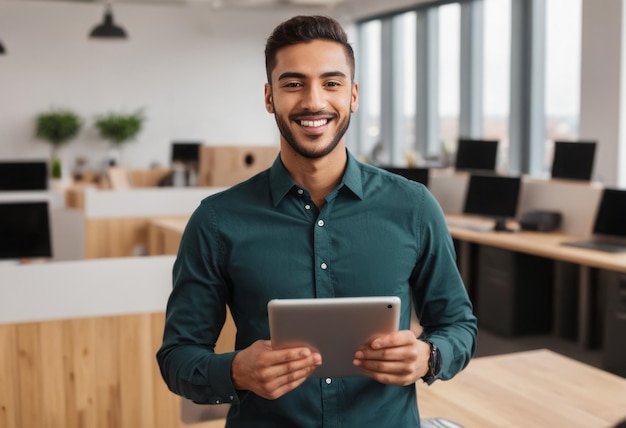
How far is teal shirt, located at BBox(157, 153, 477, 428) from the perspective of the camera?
4.85 feet

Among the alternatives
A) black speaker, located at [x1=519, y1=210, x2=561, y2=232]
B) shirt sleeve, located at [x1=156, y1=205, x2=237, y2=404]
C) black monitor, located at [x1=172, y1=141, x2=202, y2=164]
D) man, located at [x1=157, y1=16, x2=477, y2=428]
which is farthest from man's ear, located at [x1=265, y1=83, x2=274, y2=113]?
black monitor, located at [x1=172, y1=141, x2=202, y2=164]

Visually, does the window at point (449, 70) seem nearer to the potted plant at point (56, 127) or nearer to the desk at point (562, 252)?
the desk at point (562, 252)

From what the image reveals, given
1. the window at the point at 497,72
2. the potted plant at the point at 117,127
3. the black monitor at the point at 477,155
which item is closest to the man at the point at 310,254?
the black monitor at the point at 477,155

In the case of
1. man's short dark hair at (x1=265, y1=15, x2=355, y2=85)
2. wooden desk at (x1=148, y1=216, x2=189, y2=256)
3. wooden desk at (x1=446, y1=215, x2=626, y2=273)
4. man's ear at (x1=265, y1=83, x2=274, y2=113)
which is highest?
man's short dark hair at (x1=265, y1=15, x2=355, y2=85)

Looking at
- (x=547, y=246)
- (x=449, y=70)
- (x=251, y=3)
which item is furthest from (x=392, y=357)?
(x=251, y=3)

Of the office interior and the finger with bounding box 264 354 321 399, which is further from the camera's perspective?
the office interior

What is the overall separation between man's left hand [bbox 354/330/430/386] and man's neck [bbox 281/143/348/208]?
1.02ft

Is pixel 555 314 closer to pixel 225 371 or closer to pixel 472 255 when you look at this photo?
pixel 472 255

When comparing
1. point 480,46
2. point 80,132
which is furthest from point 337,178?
point 80,132

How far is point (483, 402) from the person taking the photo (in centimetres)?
217

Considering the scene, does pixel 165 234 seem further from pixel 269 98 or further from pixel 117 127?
pixel 117 127

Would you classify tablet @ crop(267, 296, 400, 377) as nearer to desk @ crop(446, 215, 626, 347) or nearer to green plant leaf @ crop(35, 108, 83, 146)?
desk @ crop(446, 215, 626, 347)

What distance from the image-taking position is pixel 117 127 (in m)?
11.6

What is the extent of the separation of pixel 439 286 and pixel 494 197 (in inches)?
180
